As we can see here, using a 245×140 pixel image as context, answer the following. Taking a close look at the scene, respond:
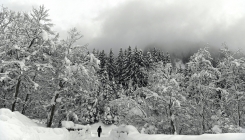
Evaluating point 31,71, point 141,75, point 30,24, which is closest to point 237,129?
point 31,71

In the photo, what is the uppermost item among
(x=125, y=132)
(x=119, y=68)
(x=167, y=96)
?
(x=119, y=68)

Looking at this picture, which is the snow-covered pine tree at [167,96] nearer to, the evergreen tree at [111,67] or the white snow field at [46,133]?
the white snow field at [46,133]

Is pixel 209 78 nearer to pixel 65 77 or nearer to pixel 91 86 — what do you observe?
pixel 91 86

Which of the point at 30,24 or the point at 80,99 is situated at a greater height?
the point at 30,24

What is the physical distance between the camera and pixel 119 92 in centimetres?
1983

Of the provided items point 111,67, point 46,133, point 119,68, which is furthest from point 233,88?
point 119,68

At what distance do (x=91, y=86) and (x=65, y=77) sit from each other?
3201 millimetres

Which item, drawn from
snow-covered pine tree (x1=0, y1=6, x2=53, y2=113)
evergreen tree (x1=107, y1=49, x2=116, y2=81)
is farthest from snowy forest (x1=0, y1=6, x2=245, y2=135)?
evergreen tree (x1=107, y1=49, x2=116, y2=81)

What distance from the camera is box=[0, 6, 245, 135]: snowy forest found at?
18000 mm

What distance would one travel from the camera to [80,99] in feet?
75.7

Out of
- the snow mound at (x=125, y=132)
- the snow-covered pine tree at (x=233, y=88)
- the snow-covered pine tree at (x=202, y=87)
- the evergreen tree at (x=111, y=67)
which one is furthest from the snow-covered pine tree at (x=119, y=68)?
the snow mound at (x=125, y=132)

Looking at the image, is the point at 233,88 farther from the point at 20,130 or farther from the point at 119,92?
the point at 20,130

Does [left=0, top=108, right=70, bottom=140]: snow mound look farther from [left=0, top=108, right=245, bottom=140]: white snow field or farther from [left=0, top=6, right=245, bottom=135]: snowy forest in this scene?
[left=0, top=6, right=245, bottom=135]: snowy forest

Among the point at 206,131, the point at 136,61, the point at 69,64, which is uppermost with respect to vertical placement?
the point at 136,61
